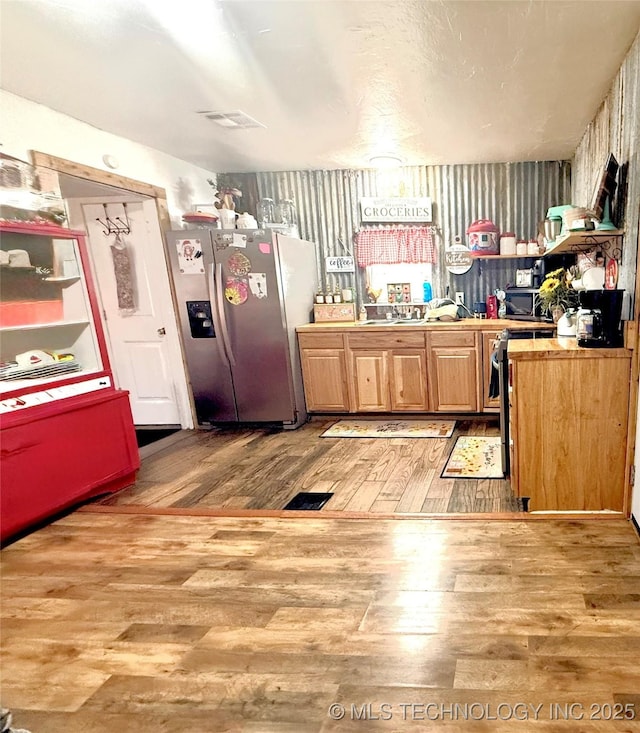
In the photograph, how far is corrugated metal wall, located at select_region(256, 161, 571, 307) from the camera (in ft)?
14.5

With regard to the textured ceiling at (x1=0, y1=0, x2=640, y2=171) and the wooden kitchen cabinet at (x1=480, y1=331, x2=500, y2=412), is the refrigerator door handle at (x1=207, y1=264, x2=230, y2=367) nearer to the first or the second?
the textured ceiling at (x1=0, y1=0, x2=640, y2=171)

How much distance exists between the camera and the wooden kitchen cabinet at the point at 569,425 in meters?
2.26

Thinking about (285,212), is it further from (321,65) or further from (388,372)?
(321,65)

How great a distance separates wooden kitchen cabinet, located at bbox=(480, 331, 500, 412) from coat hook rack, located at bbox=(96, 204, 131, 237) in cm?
335

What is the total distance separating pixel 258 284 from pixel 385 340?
1277 mm

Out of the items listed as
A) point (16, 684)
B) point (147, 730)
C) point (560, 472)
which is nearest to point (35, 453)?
point (16, 684)

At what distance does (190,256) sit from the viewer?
4102 millimetres

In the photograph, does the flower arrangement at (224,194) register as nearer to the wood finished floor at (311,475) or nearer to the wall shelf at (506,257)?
the wood finished floor at (311,475)

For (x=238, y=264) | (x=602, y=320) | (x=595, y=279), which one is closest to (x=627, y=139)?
(x=595, y=279)

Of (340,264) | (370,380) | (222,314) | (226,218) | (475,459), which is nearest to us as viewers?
(475,459)

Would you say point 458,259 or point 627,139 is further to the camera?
point 458,259

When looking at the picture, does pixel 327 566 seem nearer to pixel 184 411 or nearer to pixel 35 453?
pixel 35 453

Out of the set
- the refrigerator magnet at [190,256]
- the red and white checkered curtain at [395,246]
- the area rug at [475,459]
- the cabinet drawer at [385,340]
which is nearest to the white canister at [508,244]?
the red and white checkered curtain at [395,246]

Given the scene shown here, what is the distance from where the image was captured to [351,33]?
2.08 meters
